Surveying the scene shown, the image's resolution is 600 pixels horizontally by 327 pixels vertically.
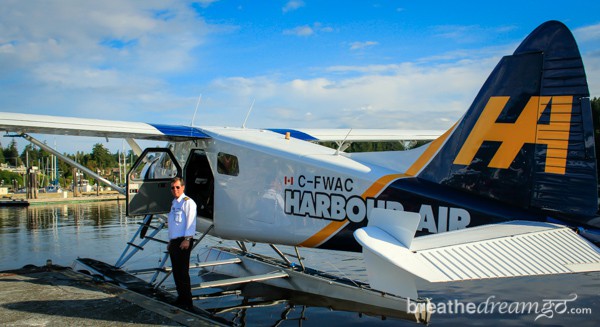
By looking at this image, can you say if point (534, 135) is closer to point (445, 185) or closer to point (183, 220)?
point (445, 185)

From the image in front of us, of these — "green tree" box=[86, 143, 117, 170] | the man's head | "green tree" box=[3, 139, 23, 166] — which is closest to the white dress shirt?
the man's head

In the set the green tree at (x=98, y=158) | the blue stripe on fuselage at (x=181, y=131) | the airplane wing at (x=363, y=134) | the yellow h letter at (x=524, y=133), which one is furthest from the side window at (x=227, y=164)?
the green tree at (x=98, y=158)

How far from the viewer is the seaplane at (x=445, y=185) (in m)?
3.50

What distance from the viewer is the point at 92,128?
7055mm

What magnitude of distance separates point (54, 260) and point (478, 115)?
1144 centimetres

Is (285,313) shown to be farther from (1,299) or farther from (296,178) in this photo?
(1,299)

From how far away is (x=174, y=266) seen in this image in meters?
5.71

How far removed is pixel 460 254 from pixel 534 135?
1933mm

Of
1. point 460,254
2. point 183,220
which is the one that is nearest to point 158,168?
point 183,220

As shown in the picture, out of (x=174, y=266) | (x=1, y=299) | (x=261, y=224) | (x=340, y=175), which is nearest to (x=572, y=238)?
(x=340, y=175)

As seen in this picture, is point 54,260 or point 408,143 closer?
point 408,143

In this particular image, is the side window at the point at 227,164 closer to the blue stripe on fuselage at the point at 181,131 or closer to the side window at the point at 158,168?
the blue stripe on fuselage at the point at 181,131

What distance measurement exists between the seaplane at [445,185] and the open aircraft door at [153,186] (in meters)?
0.06

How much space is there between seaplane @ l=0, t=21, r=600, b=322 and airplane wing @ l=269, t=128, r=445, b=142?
250 cm
